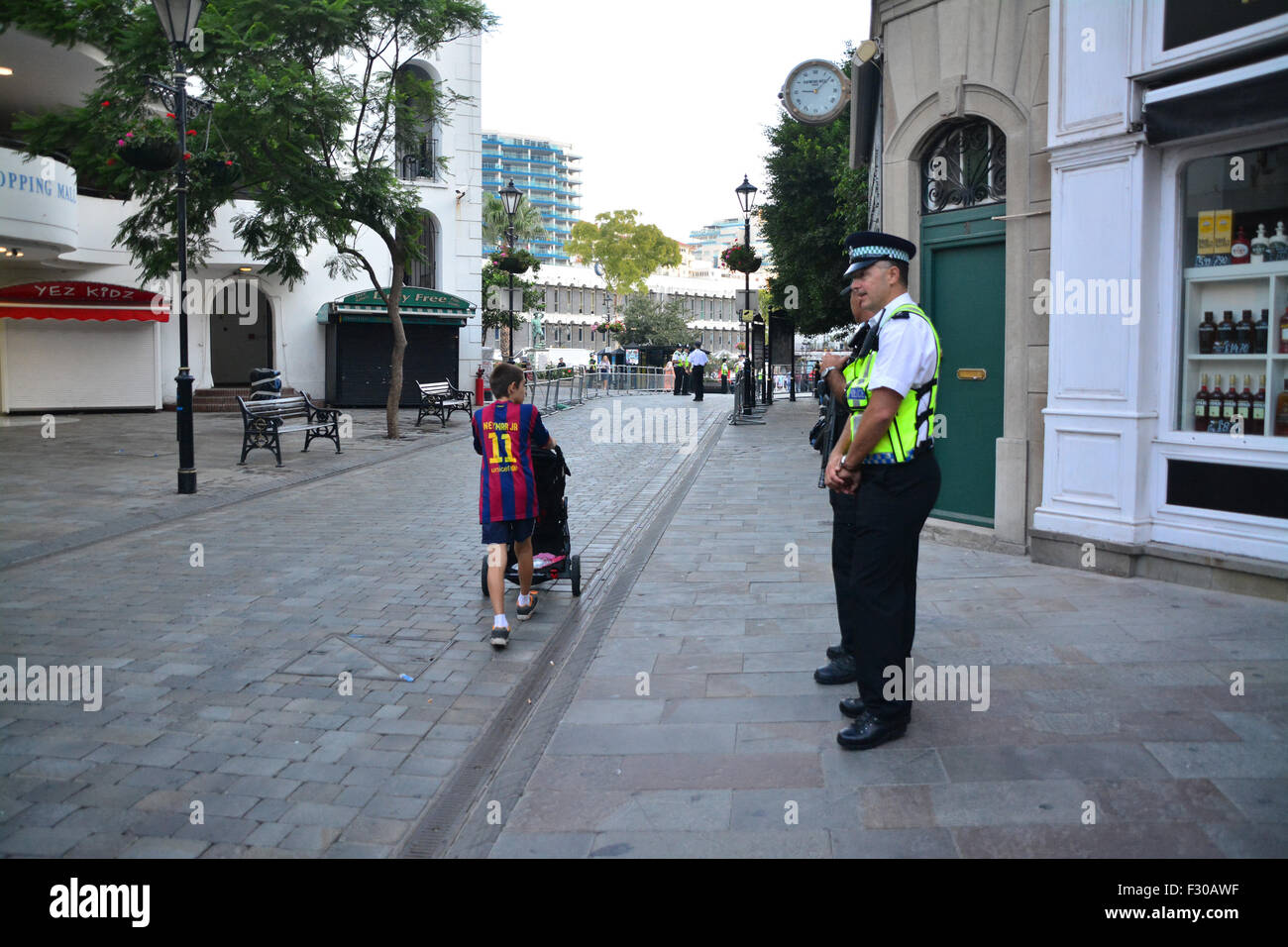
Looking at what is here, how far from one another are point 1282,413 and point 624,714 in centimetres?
487

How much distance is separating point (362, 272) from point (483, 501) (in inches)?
987

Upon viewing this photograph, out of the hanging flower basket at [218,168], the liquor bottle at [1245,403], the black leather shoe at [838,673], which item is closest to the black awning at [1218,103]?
the liquor bottle at [1245,403]

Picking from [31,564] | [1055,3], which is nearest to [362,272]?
[31,564]

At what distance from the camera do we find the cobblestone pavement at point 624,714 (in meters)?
3.84

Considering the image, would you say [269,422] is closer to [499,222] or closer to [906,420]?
[906,420]

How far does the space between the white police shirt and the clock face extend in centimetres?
969

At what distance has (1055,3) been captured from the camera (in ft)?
25.8

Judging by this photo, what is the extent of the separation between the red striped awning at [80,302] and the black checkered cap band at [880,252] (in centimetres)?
2381

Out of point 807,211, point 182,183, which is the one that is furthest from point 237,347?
point 182,183

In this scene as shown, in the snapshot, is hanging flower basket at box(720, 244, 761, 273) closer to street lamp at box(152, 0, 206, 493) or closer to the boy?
street lamp at box(152, 0, 206, 493)

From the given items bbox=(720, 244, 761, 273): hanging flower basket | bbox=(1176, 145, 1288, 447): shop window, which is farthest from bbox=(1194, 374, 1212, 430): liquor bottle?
bbox=(720, 244, 761, 273): hanging flower basket

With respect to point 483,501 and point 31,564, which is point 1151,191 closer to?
point 483,501

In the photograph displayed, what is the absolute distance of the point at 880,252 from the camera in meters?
4.64

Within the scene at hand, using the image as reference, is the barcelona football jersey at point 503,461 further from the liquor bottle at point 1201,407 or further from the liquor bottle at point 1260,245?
the liquor bottle at point 1260,245
